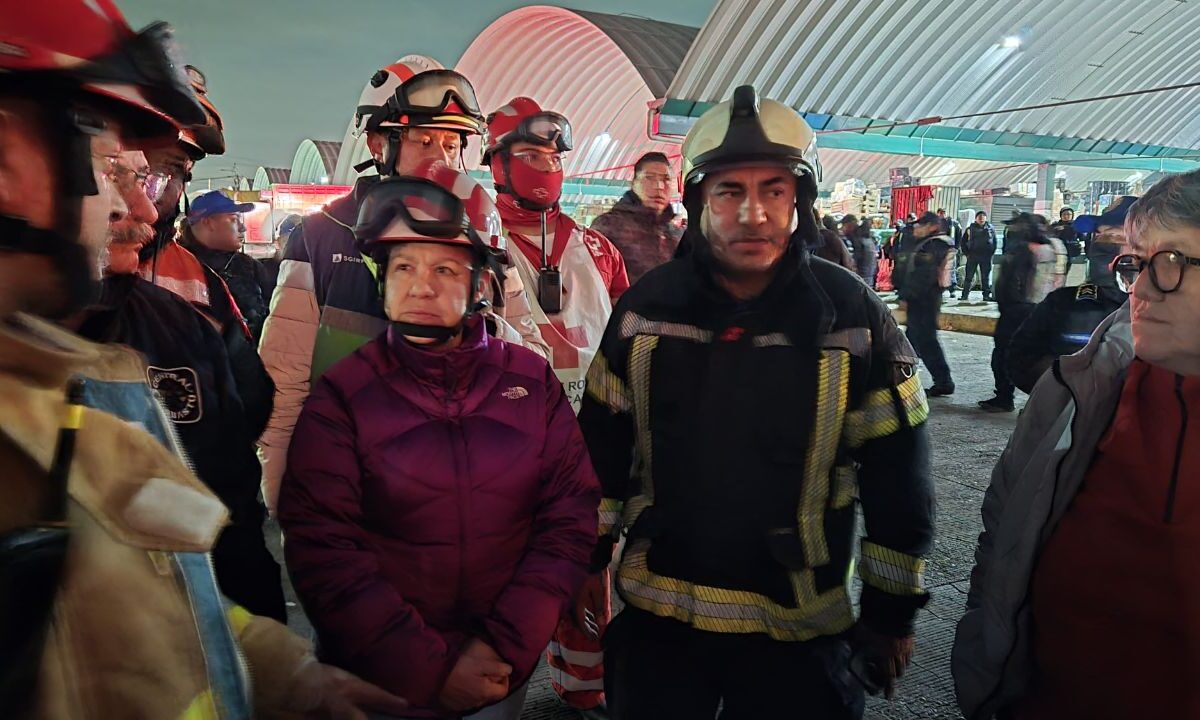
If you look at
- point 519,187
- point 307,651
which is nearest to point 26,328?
point 307,651

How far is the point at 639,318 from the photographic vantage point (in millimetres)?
2127

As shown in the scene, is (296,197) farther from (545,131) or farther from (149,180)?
(149,180)

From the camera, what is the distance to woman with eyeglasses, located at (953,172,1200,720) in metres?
1.77

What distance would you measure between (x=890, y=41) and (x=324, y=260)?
2655 cm

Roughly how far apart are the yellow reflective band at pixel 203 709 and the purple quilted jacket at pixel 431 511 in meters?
0.77

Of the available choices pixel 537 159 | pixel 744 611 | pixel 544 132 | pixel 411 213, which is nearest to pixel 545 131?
pixel 544 132

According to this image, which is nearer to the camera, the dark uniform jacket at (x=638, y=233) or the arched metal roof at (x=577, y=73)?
the dark uniform jacket at (x=638, y=233)

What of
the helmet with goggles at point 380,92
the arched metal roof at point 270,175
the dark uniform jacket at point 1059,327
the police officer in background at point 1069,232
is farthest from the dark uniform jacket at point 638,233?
the arched metal roof at point 270,175

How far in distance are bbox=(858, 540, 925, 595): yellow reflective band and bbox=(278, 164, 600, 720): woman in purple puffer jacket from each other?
0.80 meters

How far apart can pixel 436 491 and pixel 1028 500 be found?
1667mm

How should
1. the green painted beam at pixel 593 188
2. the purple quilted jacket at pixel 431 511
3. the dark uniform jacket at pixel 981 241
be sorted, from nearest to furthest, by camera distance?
the purple quilted jacket at pixel 431 511
the dark uniform jacket at pixel 981 241
the green painted beam at pixel 593 188

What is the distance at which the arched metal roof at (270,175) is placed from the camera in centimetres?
6989

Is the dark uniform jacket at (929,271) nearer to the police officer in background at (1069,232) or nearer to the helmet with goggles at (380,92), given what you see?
the police officer in background at (1069,232)

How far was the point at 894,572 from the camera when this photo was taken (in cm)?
196
